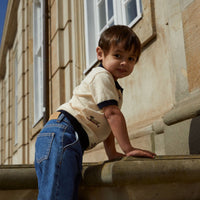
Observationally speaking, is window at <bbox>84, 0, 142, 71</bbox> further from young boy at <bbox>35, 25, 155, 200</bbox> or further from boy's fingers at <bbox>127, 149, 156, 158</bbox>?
boy's fingers at <bbox>127, 149, 156, 158</bbox>

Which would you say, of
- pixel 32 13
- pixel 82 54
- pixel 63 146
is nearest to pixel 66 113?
pixel 63 146

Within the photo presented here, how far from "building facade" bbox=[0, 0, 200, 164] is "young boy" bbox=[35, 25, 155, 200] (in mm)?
600

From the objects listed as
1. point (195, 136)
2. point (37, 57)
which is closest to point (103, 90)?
point (195, 136)

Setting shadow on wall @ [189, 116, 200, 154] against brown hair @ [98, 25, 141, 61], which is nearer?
brown hair @ [98, 25, 141, 61]

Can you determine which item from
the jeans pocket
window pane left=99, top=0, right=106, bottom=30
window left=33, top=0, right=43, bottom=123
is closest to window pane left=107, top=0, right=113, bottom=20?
window pane left=99, top=0, right=106, bottom=30

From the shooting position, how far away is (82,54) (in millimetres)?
5602

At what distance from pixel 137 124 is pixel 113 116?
1665mm

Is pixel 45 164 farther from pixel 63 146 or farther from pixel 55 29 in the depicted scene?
pixel 55 29

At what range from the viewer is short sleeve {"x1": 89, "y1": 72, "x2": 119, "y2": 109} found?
2.02m

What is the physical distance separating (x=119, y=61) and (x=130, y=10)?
2.22 meters

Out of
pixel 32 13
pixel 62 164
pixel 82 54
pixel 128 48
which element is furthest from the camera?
pixel 32 13

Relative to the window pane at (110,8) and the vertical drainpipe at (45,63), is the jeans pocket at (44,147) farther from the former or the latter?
the vertical drainpipe at (45,63)

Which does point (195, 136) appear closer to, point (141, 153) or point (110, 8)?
point (141, 153)

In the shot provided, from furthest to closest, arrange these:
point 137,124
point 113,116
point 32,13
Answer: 1. point 32,13
2. point 137,124
3. point 113,116
